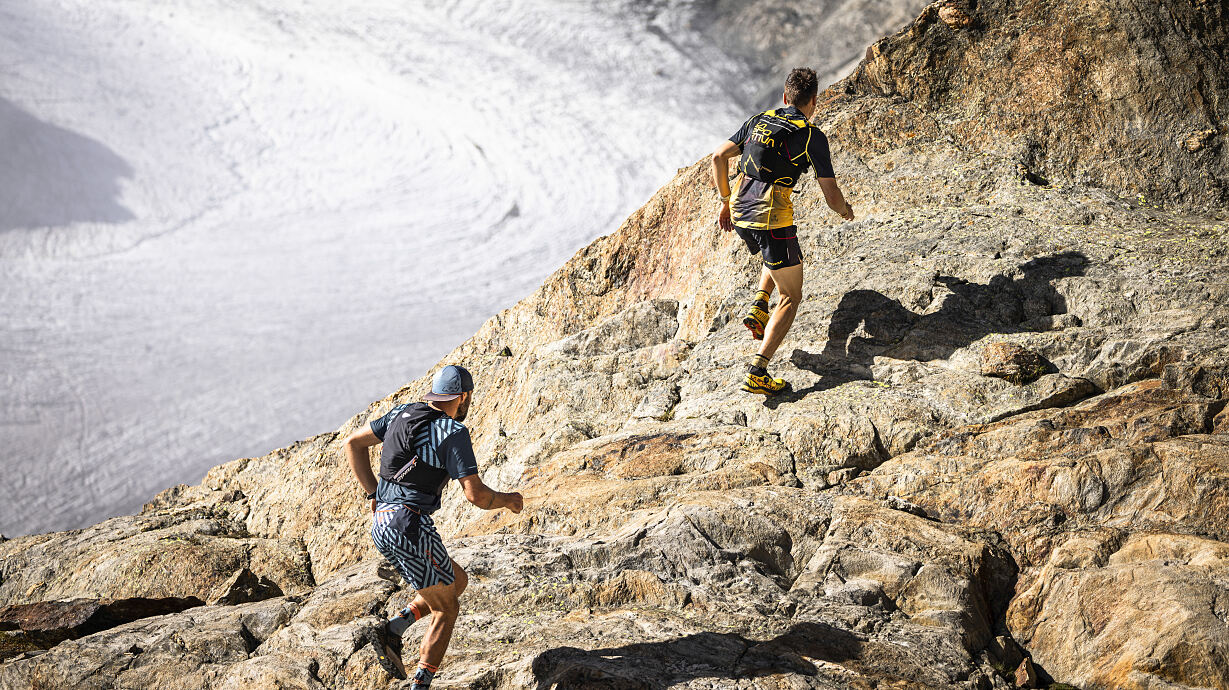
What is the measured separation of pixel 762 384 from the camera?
8.55 metres

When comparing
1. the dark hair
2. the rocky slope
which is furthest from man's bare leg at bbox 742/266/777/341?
the dark hair

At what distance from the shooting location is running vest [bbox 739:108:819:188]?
8.18 m

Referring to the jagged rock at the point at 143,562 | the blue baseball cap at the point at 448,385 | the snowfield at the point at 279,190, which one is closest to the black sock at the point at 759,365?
the blue baseball cap at the point at 448,385

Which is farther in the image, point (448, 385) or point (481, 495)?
point (448, 385)

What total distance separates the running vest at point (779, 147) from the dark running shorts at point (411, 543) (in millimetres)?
4685

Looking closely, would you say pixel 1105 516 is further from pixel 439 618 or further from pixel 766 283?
pixel 439 618

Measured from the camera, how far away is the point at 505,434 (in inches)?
420

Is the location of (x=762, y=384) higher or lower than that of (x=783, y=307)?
lower

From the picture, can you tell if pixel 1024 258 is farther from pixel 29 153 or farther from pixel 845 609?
pixel 29 153

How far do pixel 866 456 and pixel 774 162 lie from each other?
293 centimetres

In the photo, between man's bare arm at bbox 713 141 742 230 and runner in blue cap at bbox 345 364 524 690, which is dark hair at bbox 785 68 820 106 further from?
runner in blue cap at bbox 345 364 524 690

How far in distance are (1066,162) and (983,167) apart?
114 cm

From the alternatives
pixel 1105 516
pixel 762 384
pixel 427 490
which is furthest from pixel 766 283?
pixel 427 490

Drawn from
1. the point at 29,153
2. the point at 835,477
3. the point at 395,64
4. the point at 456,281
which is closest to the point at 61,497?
the point at 456,281
